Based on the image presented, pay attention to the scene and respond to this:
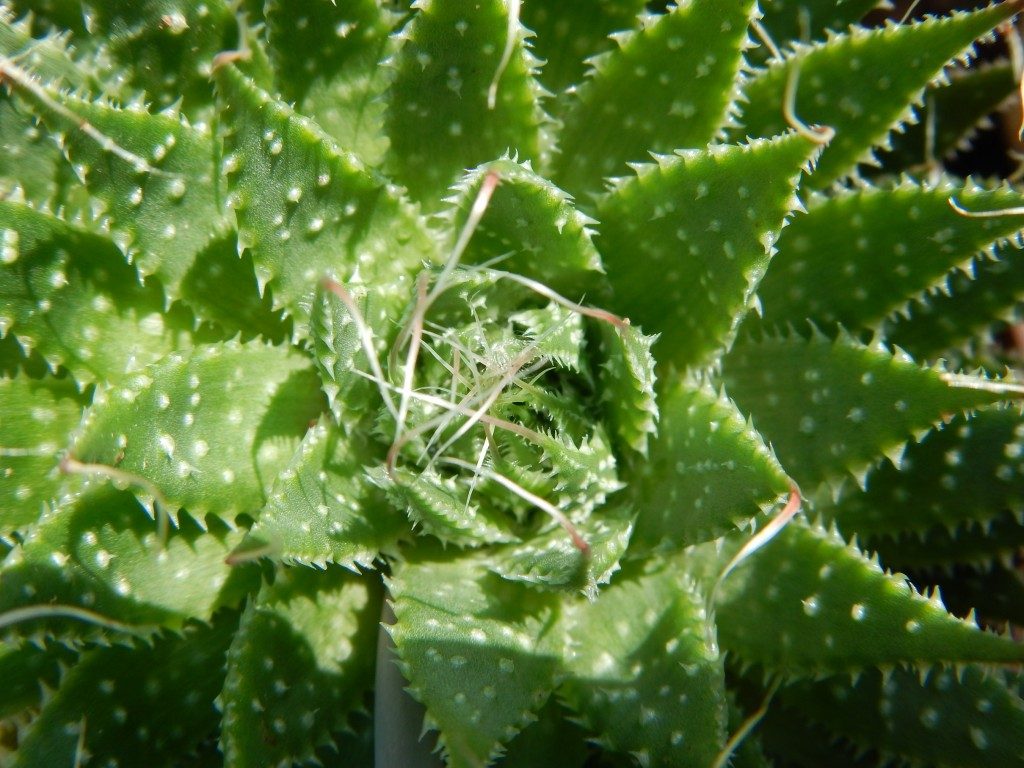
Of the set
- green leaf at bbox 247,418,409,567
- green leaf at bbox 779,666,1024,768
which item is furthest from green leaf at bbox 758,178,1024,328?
green leaf at bbox 247,418,409,567

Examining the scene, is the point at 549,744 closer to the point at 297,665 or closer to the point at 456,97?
the point at 297,665

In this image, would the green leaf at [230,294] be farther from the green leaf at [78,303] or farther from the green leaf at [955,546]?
the green leaf at [955,546]

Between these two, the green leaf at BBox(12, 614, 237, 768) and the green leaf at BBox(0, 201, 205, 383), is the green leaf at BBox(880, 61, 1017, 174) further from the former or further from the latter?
the green leaf at BBox(12, 614, 237, 768)

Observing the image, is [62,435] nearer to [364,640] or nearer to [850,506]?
[364,640]

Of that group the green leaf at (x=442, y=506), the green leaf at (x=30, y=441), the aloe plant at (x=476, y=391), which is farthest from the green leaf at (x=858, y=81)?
the green leaf at (x=30, y=441)

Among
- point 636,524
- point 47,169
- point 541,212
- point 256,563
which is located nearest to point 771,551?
point 636,524

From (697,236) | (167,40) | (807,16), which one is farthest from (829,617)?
(167,40)
